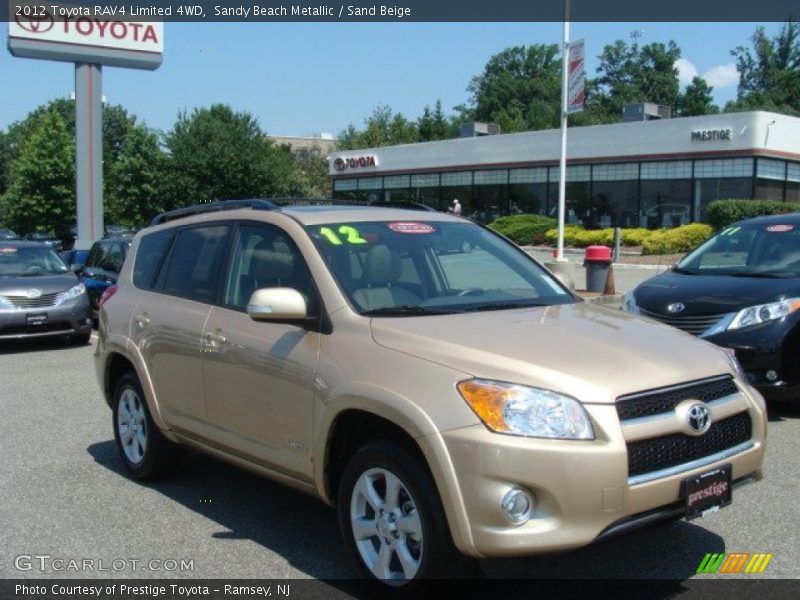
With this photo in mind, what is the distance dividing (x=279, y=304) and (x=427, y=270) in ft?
3.32

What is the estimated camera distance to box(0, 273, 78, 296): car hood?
12445mm

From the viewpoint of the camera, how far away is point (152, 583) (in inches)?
170

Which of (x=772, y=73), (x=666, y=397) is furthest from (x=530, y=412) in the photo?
(x=772, y=73)

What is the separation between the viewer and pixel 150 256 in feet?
20.5

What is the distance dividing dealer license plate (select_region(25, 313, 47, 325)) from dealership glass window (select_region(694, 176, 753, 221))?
84.6 feet

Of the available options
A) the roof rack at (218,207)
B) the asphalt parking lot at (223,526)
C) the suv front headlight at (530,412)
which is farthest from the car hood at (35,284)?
the suv front headlight at (530,412)

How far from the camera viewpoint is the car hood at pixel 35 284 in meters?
12.4

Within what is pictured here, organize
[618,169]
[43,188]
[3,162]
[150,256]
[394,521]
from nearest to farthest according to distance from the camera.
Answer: [394,521], [150,256], [618,169], [43,188], [3,162]

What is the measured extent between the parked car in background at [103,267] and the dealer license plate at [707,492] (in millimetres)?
12585

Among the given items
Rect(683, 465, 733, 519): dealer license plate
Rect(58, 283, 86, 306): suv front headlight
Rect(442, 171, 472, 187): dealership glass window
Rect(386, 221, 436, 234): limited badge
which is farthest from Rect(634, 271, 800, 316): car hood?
Rect(442, 171, 472, 187): dealership glass window

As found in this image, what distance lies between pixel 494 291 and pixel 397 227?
686 millimetres

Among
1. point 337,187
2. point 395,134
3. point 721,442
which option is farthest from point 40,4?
point 395,134

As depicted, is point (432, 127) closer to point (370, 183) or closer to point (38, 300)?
point (370, 183)

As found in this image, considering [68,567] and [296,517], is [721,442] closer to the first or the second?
[296,517]
